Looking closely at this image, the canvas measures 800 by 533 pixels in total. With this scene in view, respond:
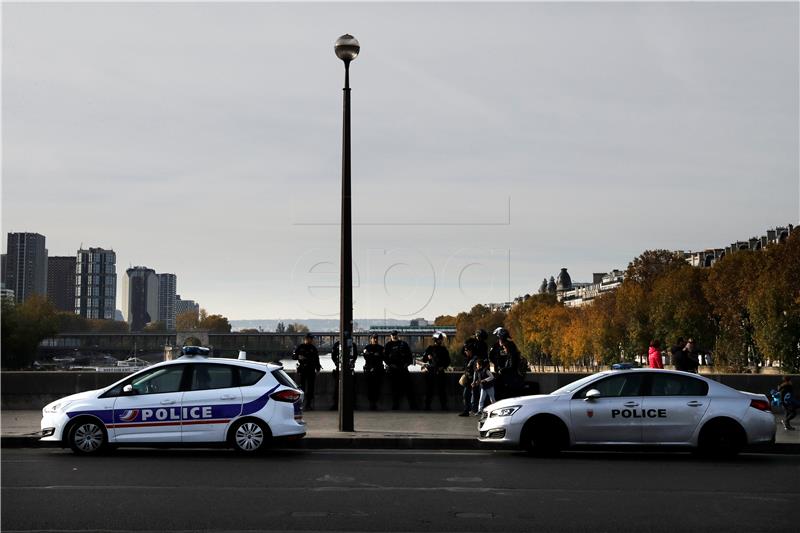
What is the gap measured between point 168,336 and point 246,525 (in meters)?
192

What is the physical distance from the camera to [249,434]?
53.4 feet

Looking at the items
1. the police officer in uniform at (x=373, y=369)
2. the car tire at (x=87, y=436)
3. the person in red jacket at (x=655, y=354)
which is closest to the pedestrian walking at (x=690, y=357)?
the person in red jacket at (x=655, y=354)

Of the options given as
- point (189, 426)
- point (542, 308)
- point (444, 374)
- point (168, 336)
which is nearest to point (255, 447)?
point (189, 426)

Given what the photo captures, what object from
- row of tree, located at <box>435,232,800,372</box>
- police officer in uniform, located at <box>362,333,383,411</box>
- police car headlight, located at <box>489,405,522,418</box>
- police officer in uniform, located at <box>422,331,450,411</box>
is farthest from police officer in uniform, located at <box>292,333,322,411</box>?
row of tree, located at <box>435,232,800,372</box>

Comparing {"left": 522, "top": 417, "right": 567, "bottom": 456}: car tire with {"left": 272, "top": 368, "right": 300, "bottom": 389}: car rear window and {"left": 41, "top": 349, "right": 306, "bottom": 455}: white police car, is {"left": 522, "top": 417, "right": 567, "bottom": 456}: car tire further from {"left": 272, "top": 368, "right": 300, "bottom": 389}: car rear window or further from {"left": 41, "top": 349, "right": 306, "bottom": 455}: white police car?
{"left": 272, "top": 368, "right": 300, "bottom": 389}: car rear window

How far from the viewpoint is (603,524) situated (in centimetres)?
1033

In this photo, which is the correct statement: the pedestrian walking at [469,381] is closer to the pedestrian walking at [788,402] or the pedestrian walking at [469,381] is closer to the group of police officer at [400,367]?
the group of police officer at [400,367]

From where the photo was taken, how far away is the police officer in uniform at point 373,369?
79.5 feet

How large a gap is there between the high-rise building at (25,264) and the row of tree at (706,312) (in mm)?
80007

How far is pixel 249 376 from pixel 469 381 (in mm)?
7476

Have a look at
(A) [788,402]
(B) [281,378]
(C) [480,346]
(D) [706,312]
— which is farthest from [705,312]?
(B) [281,378]

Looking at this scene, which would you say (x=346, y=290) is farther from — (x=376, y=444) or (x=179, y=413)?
(x=179, y=413)

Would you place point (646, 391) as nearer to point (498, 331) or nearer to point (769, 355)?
point (498, 331)

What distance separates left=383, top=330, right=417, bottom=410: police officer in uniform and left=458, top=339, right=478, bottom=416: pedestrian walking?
1.53 m
